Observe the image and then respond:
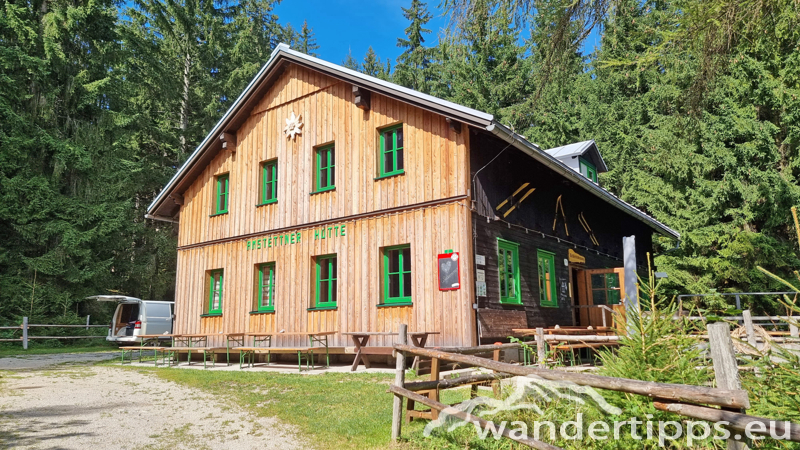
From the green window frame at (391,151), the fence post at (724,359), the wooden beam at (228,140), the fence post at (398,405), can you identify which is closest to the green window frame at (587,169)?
the green window frame at (391,151)

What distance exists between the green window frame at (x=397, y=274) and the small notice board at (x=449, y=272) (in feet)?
3.43

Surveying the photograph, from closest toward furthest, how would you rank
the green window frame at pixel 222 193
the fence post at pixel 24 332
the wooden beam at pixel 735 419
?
the wooden beam at pixel 735 419, the green window frame at pixel 222 193, the fence post at pixel 24 332

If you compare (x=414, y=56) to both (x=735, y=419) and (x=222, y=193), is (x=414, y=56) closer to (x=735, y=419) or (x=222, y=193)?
(x=222, y=193)

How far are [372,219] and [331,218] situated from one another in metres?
1.38

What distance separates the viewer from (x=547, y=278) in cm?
1556

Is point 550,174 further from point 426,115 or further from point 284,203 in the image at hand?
point 284,203

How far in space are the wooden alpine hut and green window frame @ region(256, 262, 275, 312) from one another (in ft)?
0.17

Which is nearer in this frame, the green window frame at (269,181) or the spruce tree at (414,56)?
the green window frame at (269,181)

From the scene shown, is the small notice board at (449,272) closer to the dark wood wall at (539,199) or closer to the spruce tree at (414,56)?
the dark wood wall at (539,199)

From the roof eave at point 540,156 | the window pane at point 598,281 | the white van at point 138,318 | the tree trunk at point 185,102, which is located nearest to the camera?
the roof eave at point 540,156

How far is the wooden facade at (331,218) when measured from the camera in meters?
12.4

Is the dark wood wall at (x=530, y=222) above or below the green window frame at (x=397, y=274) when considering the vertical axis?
above

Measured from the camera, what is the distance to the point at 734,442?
351cm

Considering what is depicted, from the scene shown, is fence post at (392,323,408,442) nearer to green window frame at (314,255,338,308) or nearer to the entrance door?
green window frame at (314,255,338,308)
